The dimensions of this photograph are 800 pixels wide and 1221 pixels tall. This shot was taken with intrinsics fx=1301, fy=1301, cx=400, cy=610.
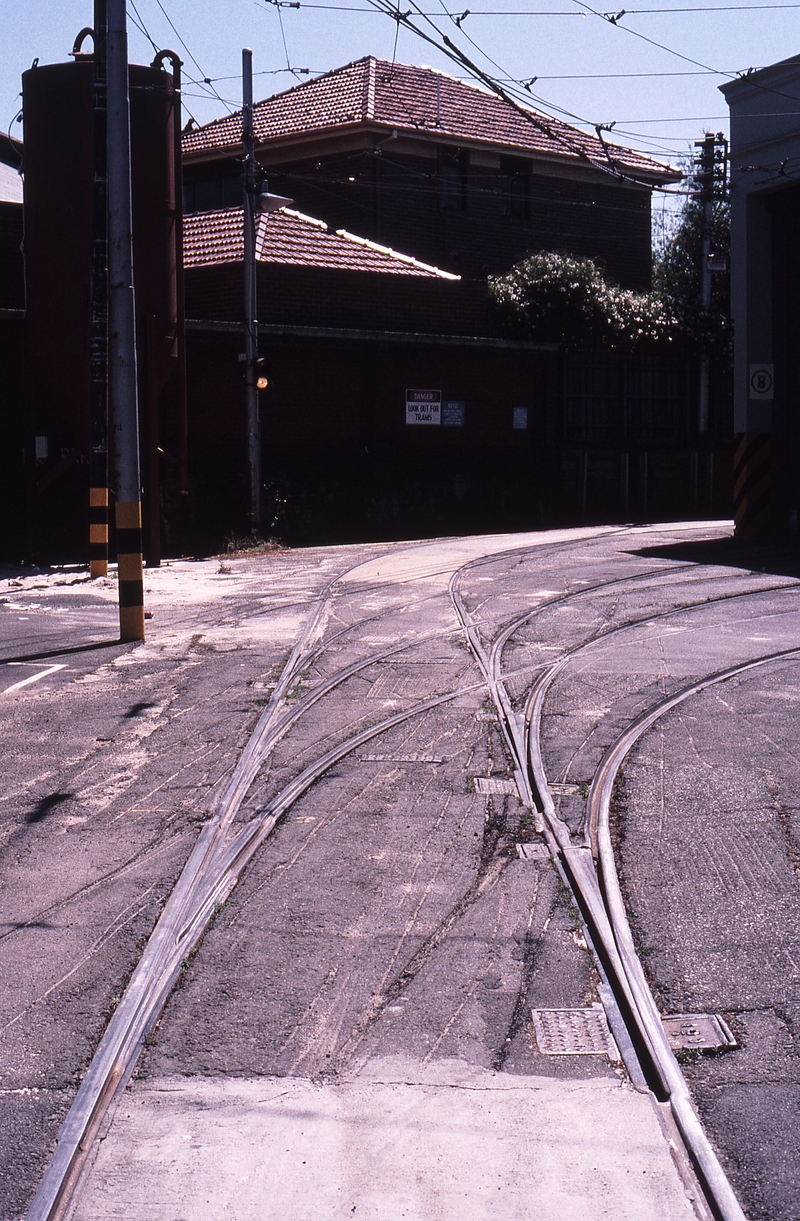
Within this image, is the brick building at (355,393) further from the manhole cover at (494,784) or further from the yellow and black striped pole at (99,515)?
the manhole cover at (494,784)

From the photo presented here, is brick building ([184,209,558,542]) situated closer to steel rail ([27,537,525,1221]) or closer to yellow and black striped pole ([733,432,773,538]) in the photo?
yellow and black striped pole ([733,432,773,538])

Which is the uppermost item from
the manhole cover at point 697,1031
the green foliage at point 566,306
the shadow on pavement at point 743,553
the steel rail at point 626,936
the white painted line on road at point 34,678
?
the green foliage at point 566,306

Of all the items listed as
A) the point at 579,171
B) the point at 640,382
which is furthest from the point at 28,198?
the point at 579,171

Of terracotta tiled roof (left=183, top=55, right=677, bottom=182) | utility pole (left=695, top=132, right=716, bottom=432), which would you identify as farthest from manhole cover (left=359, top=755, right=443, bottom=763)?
terracotta tiled roof (left=183, top=55, right=677, bottom=182)

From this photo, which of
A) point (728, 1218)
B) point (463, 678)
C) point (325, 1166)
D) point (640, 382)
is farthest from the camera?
point (640, 382)

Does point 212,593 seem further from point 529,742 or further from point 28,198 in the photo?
point 529,742

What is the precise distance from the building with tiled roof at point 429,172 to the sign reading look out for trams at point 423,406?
283 inches

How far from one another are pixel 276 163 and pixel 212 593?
791 inches

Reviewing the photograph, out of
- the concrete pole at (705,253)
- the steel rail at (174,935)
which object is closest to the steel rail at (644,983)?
the steel rail at (174,935)

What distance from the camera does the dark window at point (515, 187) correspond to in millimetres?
32312

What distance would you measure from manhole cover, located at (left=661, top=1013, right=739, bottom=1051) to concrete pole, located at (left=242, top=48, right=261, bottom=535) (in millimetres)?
17615

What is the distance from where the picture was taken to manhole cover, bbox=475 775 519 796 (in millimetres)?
6594

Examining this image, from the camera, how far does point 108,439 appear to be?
16125 mm

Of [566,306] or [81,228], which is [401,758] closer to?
[81,228]
